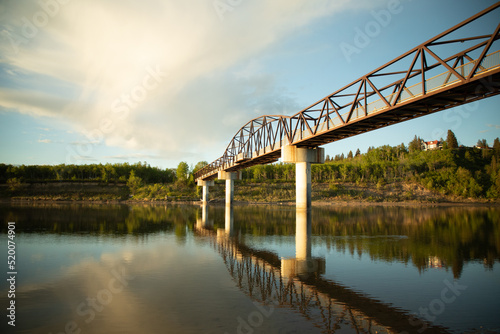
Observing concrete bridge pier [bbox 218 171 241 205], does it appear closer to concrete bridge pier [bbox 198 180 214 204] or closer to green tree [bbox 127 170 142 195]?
concrete bridge pier [bbox 198 180 214 204]

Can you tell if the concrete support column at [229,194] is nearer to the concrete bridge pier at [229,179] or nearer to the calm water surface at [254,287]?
the concrete bridge pier at [229,179]

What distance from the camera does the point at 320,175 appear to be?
472 ft

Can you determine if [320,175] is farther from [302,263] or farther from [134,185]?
[302,263]

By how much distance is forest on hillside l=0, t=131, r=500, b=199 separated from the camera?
115125mm

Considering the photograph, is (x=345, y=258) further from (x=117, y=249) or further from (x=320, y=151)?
(x=320, y=151)

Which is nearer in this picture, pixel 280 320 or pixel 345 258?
pixel 280 320

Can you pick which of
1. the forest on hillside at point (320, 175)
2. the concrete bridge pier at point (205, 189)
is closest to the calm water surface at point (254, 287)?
the concrete bridge pier at point (205, 189)

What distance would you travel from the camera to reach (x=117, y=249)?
65.8ft

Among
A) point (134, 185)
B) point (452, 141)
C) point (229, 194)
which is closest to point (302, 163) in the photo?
Answer: point (229, 194)

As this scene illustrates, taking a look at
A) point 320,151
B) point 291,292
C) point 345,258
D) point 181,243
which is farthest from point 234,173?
point 291,292

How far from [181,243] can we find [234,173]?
64717 millimetres

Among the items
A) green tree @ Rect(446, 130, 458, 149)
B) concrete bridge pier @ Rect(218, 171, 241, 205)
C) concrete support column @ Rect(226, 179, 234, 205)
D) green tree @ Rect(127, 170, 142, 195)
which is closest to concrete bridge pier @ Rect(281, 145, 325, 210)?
concrete support column @ Rect(226, 179, 234, 205)

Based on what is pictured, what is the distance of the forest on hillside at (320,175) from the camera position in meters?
115

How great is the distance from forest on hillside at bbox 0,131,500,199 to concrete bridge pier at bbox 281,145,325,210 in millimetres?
68856
